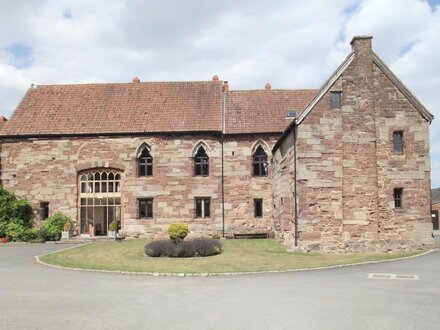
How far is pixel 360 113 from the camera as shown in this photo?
2305 centimetres

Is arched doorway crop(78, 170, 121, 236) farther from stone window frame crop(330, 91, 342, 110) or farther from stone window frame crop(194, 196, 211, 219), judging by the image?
A: stone window frame crop(330, 91, 342, 110)

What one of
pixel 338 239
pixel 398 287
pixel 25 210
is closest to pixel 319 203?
pixel 338 239

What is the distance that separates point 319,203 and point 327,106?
4779 mm

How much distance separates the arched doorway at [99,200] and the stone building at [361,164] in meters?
→ 14.0

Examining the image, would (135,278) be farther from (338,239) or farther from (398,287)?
(338,239)

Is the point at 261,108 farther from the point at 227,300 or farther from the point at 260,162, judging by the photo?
the point at 227,300

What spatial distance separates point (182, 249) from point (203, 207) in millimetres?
10652

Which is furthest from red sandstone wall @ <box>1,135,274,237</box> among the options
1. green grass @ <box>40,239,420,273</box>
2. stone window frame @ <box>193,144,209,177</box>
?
green grass @ <box>40,239,420,273</box>

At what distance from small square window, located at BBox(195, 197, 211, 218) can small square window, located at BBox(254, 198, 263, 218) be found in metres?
3.15

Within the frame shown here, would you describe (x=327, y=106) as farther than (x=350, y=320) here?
Yes

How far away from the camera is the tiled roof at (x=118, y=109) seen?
3266cm

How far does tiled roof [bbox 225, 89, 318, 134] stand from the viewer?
3238cm

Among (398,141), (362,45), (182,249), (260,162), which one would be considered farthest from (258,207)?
(362,45)

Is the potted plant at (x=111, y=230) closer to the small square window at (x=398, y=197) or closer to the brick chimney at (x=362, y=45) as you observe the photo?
the small square window at (x=398, y=197)
